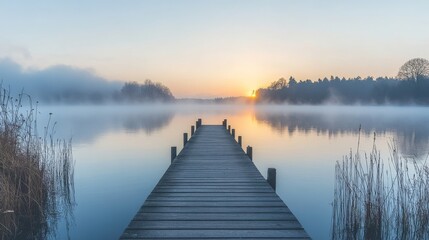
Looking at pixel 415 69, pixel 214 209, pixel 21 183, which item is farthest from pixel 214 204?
pixel 415 69

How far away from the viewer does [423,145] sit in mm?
23688

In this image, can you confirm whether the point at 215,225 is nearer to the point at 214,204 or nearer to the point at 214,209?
the point at 214,209

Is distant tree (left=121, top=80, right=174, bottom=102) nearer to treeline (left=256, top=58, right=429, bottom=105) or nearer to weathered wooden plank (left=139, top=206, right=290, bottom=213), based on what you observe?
treeline (left=256, top=58, right=429, bottom=105)

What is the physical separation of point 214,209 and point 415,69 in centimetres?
7847

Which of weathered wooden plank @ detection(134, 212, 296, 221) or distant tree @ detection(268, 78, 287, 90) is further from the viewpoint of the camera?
distant tree @ detection(268, 78, 287, 90)

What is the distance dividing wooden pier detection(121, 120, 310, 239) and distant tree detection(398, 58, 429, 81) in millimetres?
73815

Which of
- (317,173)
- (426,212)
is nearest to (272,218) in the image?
(426,212)

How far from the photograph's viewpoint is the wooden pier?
4723 mm

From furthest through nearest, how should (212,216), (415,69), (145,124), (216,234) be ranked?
(415,69) < (145,124) < (212,216) < (216,234)

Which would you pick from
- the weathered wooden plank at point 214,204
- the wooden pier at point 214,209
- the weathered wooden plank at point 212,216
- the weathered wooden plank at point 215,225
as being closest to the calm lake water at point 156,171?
the wooden pier at point 214,209

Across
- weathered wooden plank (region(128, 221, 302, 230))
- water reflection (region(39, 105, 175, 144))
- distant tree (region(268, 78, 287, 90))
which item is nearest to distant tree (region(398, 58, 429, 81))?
water reflection (region(39, 105, 175, 144))

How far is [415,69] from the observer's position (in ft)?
224

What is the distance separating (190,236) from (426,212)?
17.5 ft

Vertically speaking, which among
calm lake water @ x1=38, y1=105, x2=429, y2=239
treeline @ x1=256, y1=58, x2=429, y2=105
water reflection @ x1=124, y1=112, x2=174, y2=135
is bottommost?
calm lake water @ x1=38, y1=105, x2=429, y2=239
